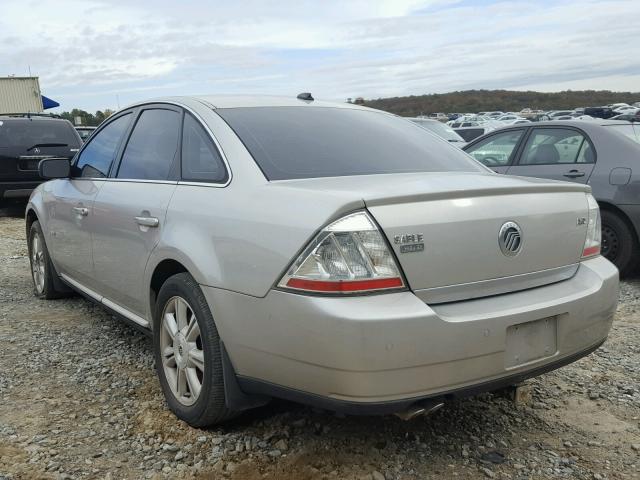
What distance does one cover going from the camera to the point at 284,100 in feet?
12.0

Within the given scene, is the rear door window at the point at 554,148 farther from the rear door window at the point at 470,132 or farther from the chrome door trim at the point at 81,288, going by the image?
the rear door window at the point at 470,132

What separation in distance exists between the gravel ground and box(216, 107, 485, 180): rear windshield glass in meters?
1.16

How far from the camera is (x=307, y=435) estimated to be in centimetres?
292

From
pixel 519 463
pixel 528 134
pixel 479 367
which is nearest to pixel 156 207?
pixel 479 367

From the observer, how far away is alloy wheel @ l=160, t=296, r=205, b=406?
290cm

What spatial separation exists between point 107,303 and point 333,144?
179 centimetres

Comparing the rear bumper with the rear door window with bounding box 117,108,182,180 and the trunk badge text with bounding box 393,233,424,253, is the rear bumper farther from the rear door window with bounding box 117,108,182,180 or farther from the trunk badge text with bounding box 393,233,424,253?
the rear door window with bounding box 117,108,182,180

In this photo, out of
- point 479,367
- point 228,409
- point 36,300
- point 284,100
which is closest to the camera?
point 479,367

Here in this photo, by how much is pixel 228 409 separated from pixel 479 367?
109 centimetres

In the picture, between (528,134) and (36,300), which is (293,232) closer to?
(36,300)

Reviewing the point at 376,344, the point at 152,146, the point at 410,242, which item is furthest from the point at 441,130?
Answer: the point at 376,344

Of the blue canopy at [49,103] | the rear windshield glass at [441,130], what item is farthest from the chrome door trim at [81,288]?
the blue canopy at [49,103]

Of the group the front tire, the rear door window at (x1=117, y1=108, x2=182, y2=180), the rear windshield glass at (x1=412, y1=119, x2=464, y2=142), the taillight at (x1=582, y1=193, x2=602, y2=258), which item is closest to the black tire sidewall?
the front tire

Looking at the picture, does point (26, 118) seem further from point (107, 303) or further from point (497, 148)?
point (107, 303)
